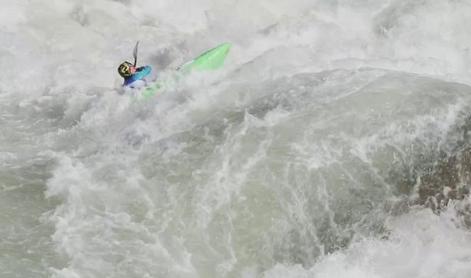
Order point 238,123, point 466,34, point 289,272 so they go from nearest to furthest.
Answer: point 289,272, point 238,123, point 466,34

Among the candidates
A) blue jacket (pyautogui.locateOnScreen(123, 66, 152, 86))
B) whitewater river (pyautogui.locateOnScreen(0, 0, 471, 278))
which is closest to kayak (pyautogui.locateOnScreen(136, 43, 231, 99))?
whitewater river (pyautogui.locateOnScreen(0, 0, 471, 278))

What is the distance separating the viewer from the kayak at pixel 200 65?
9.05m

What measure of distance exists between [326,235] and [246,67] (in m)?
3.65

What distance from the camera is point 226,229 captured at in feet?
20.2

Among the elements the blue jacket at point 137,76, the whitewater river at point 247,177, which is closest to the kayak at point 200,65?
the whitewater river at point 247,177

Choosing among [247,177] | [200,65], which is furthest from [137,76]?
[247,177]

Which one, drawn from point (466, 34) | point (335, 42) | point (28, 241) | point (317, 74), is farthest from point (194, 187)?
point (466, 34)

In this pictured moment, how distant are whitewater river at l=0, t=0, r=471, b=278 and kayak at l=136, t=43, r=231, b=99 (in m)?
0.20

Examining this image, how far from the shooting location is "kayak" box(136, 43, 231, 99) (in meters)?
9.05

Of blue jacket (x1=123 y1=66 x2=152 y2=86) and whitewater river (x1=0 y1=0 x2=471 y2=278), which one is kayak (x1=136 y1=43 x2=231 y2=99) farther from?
blue jacket (x1=123 y1=66 x2=152 y2=86)

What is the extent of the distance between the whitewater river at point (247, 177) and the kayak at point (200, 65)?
20 centimetres

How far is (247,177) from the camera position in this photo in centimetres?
650

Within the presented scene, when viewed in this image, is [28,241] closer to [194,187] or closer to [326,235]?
[194,187]

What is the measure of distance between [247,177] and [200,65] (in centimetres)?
340
